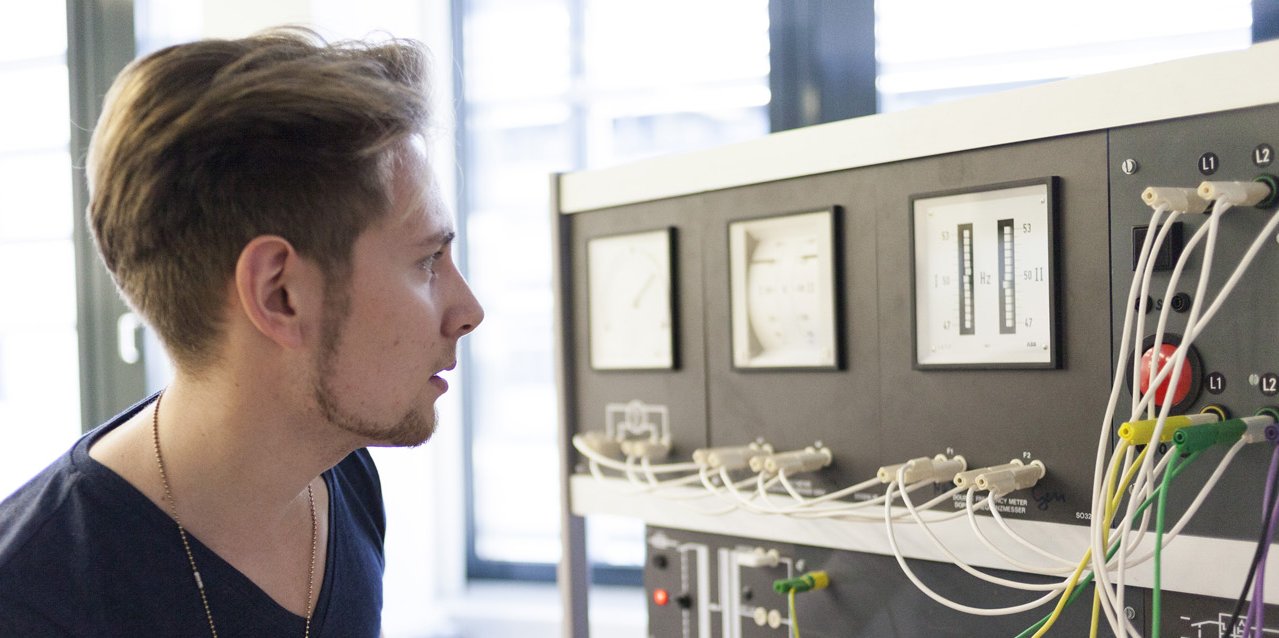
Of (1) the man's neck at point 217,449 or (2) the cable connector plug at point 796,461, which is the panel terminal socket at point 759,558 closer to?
(2) the cable connector plug at point 796,461

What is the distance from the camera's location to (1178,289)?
936mm

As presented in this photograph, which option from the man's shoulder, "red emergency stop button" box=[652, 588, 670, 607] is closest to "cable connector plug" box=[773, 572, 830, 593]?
"red emergency stop button" box=[652, 588, 670, 607]

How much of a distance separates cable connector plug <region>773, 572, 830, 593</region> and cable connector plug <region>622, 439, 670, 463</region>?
0.25 metres

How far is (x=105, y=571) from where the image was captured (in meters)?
0.98

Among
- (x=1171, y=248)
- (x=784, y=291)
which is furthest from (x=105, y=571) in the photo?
(x=1171, y=248)

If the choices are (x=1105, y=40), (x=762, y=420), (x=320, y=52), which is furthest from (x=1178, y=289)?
(x=1105, y=40)

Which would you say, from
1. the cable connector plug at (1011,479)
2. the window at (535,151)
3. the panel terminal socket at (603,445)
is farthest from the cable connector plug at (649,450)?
the window at (535,151)

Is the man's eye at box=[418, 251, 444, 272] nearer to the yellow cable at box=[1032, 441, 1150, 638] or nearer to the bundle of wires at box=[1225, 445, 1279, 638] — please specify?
the yellow cable at box=[1032, 441, 1150, 638]

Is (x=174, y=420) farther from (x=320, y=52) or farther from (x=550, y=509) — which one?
(x=550, y=509)

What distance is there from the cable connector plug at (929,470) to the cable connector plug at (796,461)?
0.41 ft

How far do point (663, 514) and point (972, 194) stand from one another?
57cm

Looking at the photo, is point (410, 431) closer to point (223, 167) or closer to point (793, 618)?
point (223, 167)

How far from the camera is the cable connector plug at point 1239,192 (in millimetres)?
870

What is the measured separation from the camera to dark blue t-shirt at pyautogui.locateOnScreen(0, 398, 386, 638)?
0.95 meters
